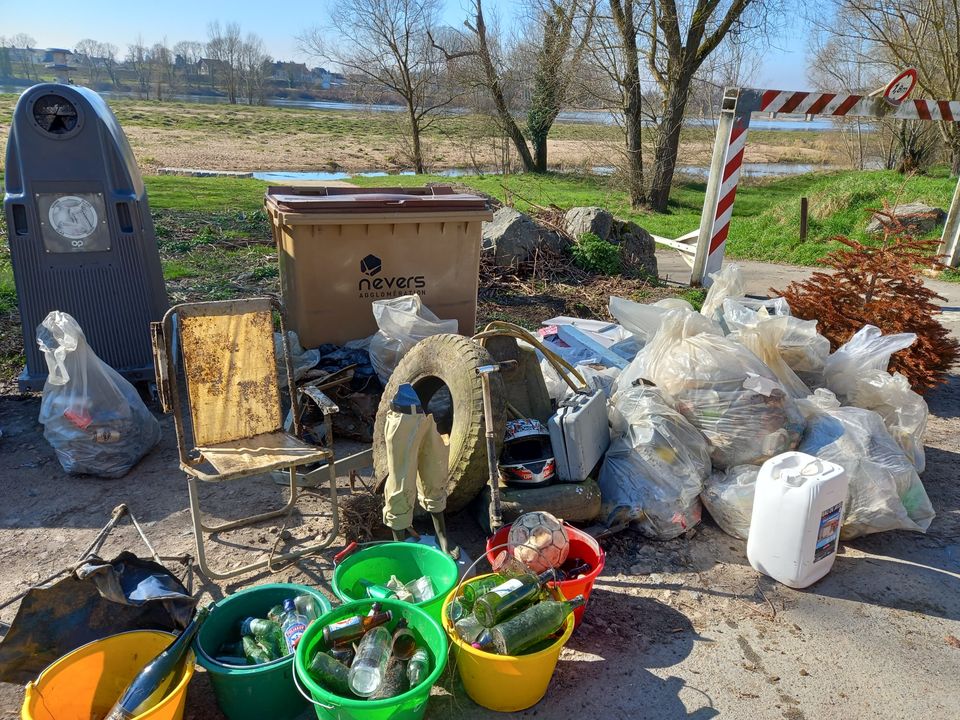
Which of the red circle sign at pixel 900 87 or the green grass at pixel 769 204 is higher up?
the red circle sign at pixel 900 87

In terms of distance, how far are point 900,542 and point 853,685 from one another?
3.95 ft

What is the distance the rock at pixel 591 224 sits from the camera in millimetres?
8195

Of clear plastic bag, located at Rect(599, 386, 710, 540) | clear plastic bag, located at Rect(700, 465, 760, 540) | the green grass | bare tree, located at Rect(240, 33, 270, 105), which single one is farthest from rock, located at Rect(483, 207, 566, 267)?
bare tree, located at Rect(240, 33, 270, 105)

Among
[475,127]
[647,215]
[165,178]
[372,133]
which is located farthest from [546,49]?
[372,133]

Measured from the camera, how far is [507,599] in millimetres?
2471

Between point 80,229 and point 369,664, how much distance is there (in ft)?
11.7

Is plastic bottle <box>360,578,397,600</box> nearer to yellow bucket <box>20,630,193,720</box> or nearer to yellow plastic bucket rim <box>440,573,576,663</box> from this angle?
yellow plastic bucket rim <box>440,573,576,663</box>

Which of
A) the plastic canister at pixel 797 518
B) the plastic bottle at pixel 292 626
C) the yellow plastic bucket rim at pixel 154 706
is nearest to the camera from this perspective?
the yellow plastic bucket rim at pixel 154 706

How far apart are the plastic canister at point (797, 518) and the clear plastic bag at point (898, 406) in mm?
1193

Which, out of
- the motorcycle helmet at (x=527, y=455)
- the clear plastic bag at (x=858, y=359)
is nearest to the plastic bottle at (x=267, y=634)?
the motorcycle helmet at (x=527, y=455)

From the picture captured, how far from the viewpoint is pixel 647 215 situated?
14.1m

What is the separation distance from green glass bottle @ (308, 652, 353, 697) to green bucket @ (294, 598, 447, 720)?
0.02 metres

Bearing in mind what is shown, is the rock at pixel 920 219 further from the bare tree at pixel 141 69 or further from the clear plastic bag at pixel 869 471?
the bare tree at pixel 141 69

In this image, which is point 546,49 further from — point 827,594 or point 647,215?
point 827,594
